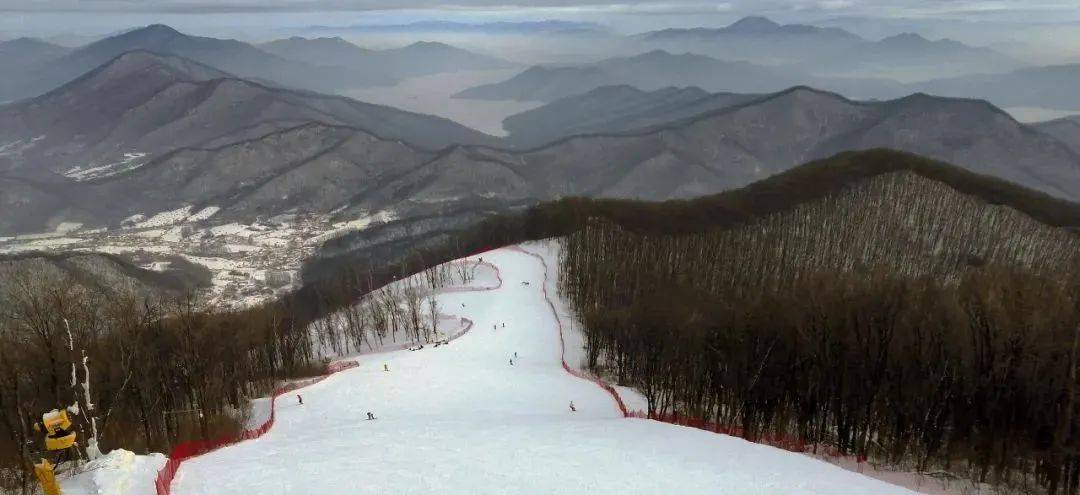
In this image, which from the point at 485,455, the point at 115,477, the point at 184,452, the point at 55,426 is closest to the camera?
the point at 55,426

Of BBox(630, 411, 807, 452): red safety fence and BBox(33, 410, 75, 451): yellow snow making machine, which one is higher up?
BBox(33, 410, 75, 451): yellow snow making machine

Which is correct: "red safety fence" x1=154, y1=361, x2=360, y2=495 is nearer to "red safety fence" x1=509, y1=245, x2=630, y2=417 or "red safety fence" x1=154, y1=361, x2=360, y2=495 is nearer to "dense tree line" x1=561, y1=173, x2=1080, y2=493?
"red safety fence" x1=509, y1=245, x2=630, y2=417

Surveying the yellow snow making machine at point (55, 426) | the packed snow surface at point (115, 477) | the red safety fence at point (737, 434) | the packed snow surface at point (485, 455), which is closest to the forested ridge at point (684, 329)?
the red safety fence at point (737, 434)

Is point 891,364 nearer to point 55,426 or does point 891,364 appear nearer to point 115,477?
point 115,477

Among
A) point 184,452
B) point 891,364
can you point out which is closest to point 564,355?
point 891,364

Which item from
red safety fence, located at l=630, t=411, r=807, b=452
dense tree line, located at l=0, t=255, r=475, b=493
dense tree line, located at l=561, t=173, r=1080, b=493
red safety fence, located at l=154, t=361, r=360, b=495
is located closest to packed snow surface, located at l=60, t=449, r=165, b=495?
red safety fence, located at l=154, t=361, r=360, b=495

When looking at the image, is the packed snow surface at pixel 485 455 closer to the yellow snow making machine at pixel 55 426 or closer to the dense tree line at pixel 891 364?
the yellow snow making machine at pixel 55 426

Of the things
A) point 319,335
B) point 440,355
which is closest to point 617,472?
point 440,355

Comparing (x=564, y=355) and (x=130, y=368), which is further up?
(x=130, y=368)

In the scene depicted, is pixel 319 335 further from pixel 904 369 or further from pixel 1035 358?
pixel 1035 358
